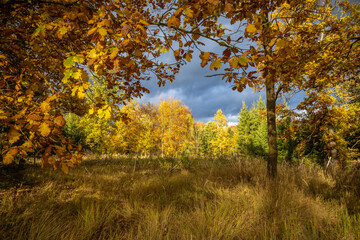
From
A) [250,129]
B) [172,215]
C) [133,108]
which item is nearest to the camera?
[172,215]

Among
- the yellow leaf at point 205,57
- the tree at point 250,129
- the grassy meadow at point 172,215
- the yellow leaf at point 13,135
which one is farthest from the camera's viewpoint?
the tree at point 250,129

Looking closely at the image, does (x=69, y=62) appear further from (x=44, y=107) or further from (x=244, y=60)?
(x=244, y=60)

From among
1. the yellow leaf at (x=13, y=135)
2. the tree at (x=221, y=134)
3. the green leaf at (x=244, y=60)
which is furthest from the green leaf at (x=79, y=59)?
the tree at (x=221, y=134)

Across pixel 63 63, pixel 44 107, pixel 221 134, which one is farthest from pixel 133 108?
pixel 221 134

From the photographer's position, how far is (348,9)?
4.46 meters

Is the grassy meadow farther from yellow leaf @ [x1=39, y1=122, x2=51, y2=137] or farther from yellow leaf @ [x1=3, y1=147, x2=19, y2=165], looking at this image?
yellow leaf @ [x1=39, y1=122, x2=51, y2=137]

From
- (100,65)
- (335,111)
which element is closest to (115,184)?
(100,65)

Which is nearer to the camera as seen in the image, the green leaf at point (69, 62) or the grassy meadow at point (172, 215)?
the green leaf at point (69, 62)

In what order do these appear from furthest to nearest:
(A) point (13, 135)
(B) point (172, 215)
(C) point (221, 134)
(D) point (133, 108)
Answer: (C) point (221, 134) → (D) point (133, 108) → (B) point (172, 215) → (A) point (13, 135)

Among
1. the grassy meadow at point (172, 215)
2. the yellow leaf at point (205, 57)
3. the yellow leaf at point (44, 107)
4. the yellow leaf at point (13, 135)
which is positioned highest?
the yellow leaf at point (205, 57)

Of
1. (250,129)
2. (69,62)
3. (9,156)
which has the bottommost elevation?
(9,156)

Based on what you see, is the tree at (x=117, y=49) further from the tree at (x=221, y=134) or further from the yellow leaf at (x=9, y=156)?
the tree at (x=221, y=134)

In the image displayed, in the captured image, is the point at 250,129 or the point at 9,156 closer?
the point at 9,156

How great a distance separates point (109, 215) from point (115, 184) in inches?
80.7
